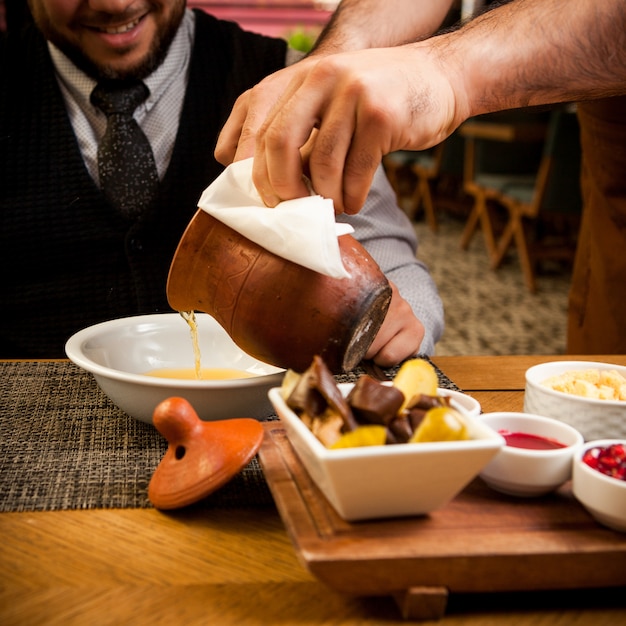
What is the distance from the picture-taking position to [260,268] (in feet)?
2.89

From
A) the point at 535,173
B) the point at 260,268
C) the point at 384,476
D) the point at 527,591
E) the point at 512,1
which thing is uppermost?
the point at 512,1

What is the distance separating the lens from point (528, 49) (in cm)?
104

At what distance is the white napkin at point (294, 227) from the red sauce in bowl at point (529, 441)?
0.27 meters

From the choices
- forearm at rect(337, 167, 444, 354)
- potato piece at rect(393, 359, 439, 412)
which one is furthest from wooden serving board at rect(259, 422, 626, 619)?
forearm at rect(337, 167, 444, 354)

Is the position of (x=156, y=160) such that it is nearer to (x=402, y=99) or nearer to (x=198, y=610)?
(x=402, y=99)

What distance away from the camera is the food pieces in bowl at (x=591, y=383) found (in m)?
0.94

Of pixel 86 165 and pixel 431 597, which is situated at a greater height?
pixel 86 165

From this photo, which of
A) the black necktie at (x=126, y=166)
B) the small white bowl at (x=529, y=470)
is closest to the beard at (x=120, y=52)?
the black necktie at (x=126, y=166)

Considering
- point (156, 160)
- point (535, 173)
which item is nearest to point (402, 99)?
point (156, 160)

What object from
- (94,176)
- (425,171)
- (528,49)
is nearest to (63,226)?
(94,176)

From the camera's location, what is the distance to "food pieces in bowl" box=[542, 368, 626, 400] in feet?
3.08

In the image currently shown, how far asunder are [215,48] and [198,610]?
5.13 ft

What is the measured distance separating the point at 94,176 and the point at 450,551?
1.38 meters

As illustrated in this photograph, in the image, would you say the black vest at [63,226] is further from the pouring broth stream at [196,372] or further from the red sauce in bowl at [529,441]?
the red sauce in bowl at [529,441]
